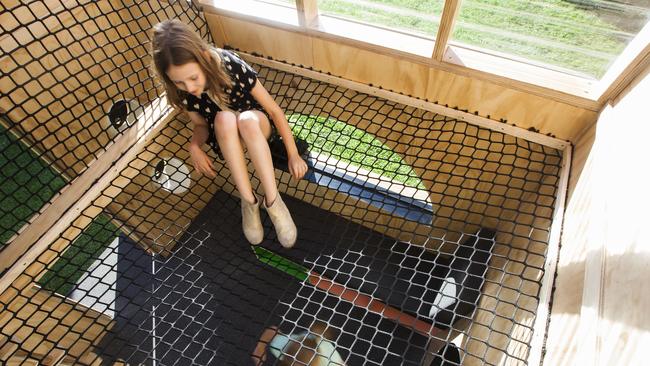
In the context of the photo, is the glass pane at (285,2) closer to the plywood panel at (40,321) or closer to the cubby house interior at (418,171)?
the cubby house interior at (418,171)

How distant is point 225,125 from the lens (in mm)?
988

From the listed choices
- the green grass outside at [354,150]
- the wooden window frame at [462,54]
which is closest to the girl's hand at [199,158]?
the green grass outside at [354,150]

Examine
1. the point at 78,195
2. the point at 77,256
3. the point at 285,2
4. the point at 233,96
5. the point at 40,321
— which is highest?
the point at 285,2

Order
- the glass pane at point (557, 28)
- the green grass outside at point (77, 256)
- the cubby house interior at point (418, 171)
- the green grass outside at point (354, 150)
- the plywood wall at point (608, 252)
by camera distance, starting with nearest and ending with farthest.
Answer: the plywood wall at point (608, 252) → the cubby house interior at point (418, 171) → the glass pane at point (557, 28) → the green grass outside at point (354, 150) → the green grass outside at point (77, 256)

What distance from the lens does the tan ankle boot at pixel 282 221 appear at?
1.17 meters

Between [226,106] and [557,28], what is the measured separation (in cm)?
90

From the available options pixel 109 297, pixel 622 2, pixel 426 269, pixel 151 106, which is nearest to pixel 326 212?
pixel 426 269

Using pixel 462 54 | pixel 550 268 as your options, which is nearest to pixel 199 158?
pixel 462 54

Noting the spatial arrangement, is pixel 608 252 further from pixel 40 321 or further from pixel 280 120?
pixel 40 321

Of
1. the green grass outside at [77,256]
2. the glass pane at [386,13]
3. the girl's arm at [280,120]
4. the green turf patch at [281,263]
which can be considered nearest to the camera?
the girl's arm at [280,120]

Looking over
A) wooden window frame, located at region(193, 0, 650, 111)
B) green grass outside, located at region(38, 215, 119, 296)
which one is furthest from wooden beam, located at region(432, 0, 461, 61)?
green grass outside, located at region(38, 215, 119, 296)

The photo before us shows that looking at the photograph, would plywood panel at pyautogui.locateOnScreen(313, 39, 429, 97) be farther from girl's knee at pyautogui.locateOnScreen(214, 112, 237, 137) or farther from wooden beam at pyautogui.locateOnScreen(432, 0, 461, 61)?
girl's knee at pyautogui.locateOnScreen(214, 112, 237, 137)

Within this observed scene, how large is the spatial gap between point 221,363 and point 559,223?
4.45 feet

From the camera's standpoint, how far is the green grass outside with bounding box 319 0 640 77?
94cm
